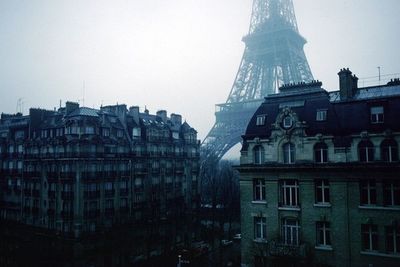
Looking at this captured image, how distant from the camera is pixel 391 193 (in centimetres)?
2417

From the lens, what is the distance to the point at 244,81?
91.5m

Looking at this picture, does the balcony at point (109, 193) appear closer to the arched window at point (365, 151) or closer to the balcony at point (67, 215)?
the balcony at point (67, 215)

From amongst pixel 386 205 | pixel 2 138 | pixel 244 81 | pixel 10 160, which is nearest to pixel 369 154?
pixel 386 205

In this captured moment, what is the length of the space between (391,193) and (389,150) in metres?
2.96

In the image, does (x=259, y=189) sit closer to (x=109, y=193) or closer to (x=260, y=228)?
(x=260, y=228)

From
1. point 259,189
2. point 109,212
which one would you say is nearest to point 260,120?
point 259,189

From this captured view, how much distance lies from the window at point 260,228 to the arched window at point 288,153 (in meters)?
5.13

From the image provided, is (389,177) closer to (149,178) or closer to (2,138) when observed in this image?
(149,178)

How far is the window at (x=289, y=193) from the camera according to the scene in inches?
1081

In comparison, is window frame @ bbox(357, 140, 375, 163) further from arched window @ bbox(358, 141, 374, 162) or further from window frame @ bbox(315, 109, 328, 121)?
window frame @ bbox(315, 109, 328, 121)

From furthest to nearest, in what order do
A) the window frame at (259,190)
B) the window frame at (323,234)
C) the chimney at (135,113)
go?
the chimney at (135,113) < the window frame at (259,190) < the window frame at (323,234)

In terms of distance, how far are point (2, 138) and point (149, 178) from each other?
27.9m

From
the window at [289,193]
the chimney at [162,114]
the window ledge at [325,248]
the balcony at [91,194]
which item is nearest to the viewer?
the window ledge at [325,248]

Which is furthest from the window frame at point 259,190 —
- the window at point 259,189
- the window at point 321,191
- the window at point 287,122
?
the window at point 287,122
